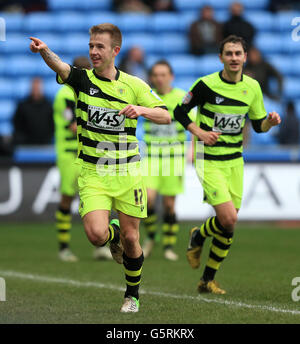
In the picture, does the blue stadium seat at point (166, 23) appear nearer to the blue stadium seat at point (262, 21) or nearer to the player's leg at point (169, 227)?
the blue stadium seat at point (262, 21)

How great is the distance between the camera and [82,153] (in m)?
6.73

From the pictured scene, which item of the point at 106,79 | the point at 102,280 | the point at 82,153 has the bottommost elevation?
the point at 102,280

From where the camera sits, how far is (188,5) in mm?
19562

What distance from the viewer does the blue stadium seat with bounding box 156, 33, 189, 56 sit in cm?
1909

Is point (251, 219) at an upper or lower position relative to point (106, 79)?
lower

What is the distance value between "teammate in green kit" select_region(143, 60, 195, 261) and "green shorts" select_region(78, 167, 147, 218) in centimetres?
431

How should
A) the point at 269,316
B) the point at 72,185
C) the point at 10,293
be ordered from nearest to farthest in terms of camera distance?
the point at 269,316 < the point at 10,293 < the point at 72,185

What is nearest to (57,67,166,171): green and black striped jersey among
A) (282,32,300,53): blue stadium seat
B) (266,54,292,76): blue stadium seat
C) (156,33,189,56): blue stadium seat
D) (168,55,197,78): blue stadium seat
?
(168,55,197,78): blue stadium seat

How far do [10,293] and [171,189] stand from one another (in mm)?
3785

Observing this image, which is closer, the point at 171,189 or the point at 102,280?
the point at 102,280

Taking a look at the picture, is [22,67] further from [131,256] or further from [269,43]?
[131,256]

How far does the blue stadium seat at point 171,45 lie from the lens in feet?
62.6

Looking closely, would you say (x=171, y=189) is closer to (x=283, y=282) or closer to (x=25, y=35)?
(x=283, y=282)
